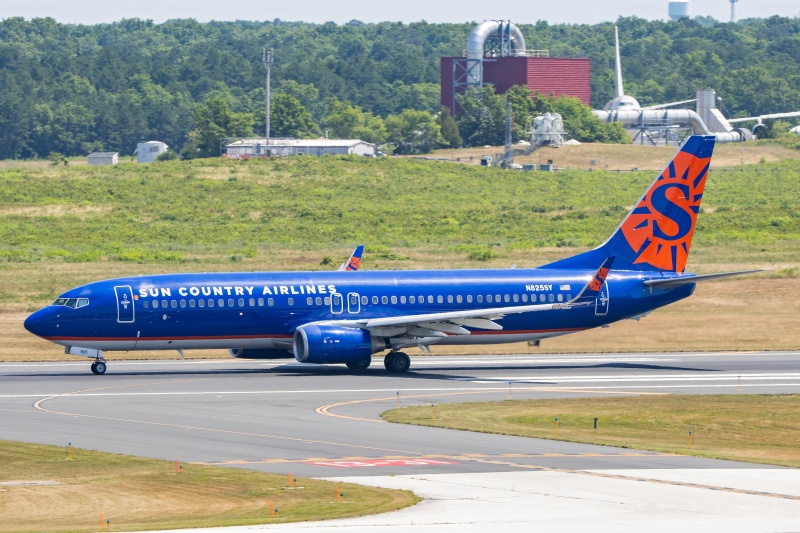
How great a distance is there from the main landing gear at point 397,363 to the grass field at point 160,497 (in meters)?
21.9

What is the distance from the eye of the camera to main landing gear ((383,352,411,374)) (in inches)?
2245

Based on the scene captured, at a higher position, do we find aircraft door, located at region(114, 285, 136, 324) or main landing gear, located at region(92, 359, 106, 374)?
aircraft door, located at region(114, 285, 136, 324)

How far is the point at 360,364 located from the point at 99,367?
10.3 metres

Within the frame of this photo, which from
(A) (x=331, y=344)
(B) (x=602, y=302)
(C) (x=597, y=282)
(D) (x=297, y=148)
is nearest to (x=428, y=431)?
(A) (x=331, y=344)

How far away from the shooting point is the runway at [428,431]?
30266 millimetres

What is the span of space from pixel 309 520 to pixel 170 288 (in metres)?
27.6

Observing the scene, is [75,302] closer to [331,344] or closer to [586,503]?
[331,344]

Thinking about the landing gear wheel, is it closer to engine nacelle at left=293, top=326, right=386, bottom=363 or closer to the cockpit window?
engine nacelle at left=293, top=326, right=386, bottom=363

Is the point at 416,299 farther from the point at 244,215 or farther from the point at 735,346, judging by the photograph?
the point at 244,215

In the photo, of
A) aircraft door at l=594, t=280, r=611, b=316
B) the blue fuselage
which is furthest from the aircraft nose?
aircraft door at l=594, t=280, r=611, b=316

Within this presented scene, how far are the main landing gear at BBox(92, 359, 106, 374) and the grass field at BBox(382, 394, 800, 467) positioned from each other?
50.6 feet

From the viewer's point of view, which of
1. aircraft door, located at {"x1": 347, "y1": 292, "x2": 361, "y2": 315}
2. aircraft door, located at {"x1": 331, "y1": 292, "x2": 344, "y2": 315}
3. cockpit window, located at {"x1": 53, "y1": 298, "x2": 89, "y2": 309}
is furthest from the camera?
aircraft door, located at {"x1": 347, "y1": 292, "x2": 361, "y2": 315}

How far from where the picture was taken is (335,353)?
180 feet

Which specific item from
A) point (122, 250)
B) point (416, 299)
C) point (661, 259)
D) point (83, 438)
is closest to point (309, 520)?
point (83, 438)
